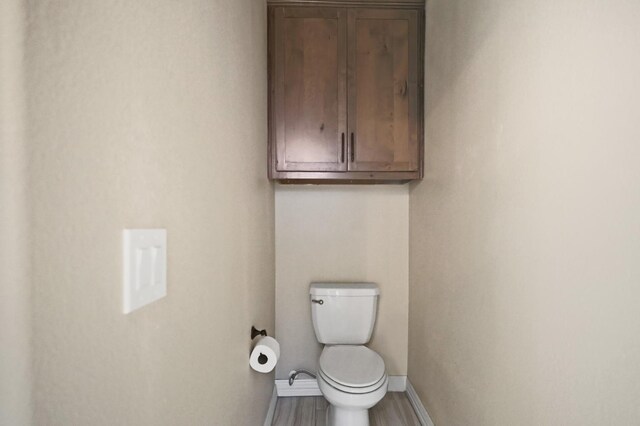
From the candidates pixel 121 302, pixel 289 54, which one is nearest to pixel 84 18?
pixel 121 302

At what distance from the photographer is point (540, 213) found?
853mm

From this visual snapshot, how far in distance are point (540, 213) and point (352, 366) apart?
3.83ft

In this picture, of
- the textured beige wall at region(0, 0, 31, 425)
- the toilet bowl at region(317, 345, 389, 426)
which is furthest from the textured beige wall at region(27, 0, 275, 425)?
the toilet bowl at region(317, 345, 389, 426)

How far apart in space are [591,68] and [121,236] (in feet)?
3.26

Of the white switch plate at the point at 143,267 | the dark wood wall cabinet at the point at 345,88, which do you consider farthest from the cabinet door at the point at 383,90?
the white switch plate at the point at 143,267

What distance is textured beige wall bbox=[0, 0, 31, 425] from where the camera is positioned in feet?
0.99

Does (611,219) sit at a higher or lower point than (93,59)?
lower

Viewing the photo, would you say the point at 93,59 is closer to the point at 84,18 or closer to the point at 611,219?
the point at 84,18

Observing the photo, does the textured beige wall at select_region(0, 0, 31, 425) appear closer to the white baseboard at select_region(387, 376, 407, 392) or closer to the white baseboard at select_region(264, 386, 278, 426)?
the white baseboard at select_region(264, 386, 278, 426)

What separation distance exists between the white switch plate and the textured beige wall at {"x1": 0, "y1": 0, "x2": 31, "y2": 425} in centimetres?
15

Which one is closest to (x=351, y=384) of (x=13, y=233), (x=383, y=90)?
(x=13, y=233)

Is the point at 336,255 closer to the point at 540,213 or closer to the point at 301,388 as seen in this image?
the point at 301,388

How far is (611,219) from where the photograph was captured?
0.64 m

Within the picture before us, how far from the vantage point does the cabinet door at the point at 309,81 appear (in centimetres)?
179
